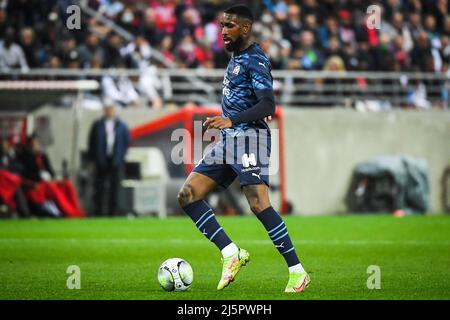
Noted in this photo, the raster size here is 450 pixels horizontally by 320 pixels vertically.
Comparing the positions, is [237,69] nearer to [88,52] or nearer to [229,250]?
[229,250]

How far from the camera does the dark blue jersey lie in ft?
30.3

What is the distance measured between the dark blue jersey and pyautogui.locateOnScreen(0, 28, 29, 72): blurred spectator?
1363 centimetres

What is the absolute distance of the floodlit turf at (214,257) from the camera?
9.27 meters

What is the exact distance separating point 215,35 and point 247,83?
16.0 metres

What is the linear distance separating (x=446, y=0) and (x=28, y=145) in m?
13.3

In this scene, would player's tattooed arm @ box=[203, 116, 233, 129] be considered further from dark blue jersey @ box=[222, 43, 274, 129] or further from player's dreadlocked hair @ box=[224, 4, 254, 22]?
player's dreadlocked hair @ box=[224, 4, 254, 22]

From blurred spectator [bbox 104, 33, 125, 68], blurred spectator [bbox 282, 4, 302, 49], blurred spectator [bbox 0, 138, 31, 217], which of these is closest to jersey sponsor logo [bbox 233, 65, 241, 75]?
blurred spectator [bbox 0, 138, 31, 217]

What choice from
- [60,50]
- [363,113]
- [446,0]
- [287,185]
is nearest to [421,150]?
[363,113]

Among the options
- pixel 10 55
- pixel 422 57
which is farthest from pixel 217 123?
pixel 422 57

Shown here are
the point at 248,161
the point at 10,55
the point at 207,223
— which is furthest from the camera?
the point at 10,55

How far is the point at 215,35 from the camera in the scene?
25.2 metres

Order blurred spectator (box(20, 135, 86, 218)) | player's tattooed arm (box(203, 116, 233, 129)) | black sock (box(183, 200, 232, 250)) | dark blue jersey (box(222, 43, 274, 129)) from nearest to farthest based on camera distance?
player's tattooed arm (box(203, 116, 233, 129)), dark blue jersey (box(222, 43, 274, 129)), black sock (box(183, 200, 232, 250)), blurred spectator (box(20, 135, 86, 218))

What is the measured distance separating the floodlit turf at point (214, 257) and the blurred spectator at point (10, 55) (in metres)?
4.22

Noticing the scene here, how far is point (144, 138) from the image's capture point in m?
23.6
